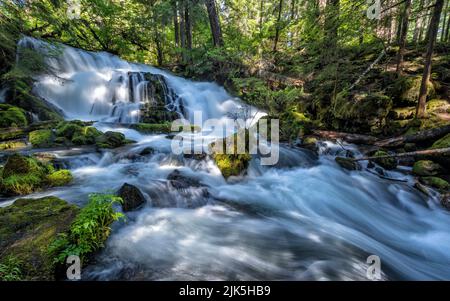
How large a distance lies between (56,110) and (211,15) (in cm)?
1042

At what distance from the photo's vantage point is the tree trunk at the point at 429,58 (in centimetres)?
686

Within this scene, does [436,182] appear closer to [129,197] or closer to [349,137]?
[349,137]

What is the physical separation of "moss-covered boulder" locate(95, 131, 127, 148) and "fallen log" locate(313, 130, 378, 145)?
25.4ft

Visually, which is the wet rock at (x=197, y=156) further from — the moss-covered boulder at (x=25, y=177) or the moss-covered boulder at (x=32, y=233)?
the moss-covered boulder at (x=32, y=233)

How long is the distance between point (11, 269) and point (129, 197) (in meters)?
2.05

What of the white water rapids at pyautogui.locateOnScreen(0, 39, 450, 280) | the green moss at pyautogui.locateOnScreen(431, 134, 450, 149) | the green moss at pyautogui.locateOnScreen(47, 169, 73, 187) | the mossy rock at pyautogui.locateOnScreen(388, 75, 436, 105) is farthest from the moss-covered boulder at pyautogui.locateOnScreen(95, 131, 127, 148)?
the mossy rock at pyautogui.locateOnScreen(388, 75, 436, 105)

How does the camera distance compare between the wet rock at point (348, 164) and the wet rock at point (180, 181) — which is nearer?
the wet rock at point (180, 181)

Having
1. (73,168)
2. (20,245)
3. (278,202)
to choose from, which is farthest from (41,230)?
(278,202)

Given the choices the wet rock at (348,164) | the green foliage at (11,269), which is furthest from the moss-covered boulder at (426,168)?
the green foliage at (11,269)

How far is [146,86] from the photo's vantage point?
13.1 meters

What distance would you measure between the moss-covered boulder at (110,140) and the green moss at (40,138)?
1.36m

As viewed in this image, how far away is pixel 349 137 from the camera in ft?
29.4

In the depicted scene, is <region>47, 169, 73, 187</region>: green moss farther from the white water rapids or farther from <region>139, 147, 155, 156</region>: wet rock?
<region>139, 147, 155, 156</region>: wet rock
